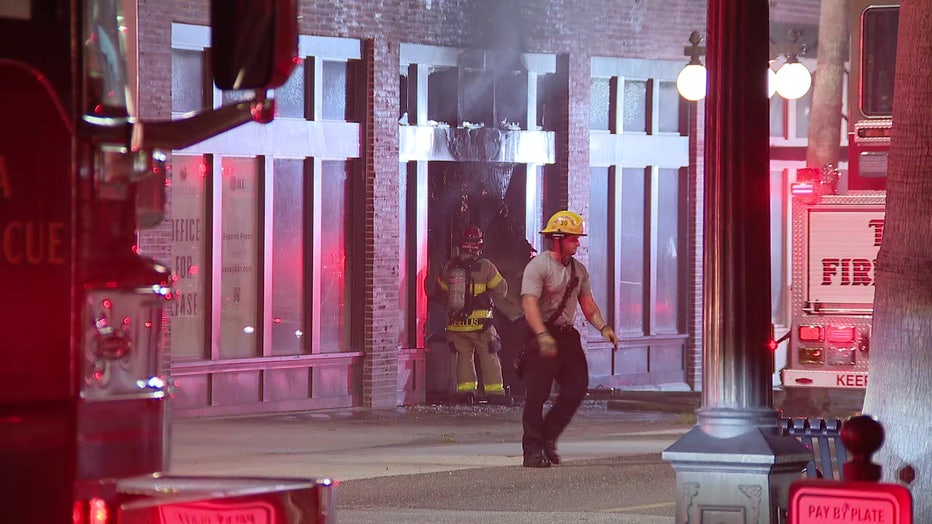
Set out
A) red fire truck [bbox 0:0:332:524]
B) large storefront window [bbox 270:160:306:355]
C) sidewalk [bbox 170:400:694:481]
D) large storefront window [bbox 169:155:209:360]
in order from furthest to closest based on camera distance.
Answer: large storefront window [bbox 270:160:306:355] < large storefront window [bbox 169:155:209:360] < sidewalk [bbox 170:400:694:481] < red fire truck [bbox 0:0:332:524]

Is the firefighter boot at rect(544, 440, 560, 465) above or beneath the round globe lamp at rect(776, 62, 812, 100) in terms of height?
beneath

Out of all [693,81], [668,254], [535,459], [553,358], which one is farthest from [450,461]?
[668,254]

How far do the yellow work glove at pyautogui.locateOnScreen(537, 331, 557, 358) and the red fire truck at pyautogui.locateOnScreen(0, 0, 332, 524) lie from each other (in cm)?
825

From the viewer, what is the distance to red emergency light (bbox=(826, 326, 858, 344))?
15.6 meters

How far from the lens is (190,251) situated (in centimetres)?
1658

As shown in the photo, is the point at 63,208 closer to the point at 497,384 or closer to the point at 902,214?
the point at 902,214

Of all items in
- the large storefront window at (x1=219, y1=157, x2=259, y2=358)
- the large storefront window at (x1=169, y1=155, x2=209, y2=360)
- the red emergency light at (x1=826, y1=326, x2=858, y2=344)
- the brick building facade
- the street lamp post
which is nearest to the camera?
the street lamp post

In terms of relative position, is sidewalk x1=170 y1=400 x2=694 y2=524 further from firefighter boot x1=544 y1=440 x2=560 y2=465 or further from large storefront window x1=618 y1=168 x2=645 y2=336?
large storefront window x1=618 y1=168 x2=645 y2=336

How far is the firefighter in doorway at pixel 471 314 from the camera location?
1805cm

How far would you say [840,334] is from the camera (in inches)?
615

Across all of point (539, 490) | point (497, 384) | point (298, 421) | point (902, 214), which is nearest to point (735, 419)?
point (902, 214)

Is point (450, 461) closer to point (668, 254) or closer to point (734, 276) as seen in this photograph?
point (734, 276)

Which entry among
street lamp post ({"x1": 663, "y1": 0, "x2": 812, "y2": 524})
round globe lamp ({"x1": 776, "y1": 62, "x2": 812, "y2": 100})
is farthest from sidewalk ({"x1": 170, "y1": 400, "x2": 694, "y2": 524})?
round globe lamp ({"x1": 776, "y1": 62, "x2": 812, "y2": 100})

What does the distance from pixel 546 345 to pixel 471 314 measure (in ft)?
18.3
